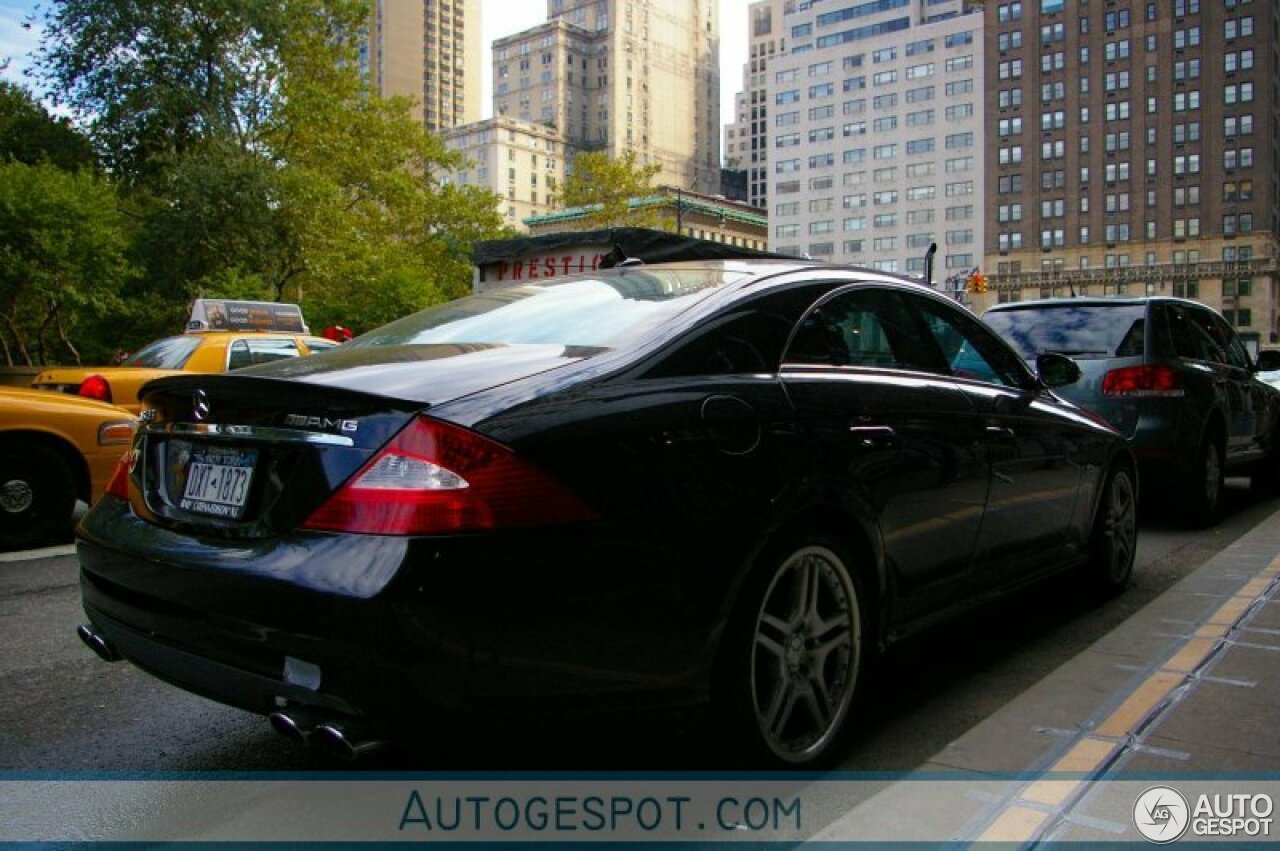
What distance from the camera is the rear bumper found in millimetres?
2295

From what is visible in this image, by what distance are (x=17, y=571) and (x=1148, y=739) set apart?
5.94 metres

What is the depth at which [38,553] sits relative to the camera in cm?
674

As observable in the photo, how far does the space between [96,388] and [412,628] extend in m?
6.96

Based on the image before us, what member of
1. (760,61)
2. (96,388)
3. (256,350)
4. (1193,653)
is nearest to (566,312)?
Answer: (1193,653)

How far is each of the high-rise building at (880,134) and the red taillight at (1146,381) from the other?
125m

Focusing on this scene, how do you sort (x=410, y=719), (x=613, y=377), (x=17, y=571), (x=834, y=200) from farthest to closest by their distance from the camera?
(x=834, y=200)
(x=17, y=571)
(x=613, y=377)
(x=410, y=719)

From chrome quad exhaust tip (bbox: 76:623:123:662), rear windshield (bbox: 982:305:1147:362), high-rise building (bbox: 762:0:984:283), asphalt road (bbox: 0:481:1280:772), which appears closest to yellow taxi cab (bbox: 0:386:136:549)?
asphalt road (bbox: 0:481:1280:772)

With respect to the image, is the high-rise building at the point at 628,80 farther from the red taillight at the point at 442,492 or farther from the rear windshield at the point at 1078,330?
the red taillight at the point at 442,492

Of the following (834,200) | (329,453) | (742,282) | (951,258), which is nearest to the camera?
(329,453)

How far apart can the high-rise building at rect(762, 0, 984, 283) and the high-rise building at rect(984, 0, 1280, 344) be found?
4.66 metres

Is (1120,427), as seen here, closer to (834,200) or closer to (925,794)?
(925,794)

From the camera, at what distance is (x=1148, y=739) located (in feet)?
10.7

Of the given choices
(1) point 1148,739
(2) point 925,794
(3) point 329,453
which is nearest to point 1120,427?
(1) point 1148,739

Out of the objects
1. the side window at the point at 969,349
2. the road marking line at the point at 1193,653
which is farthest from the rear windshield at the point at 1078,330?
the road marking line at the point at 1193,653
